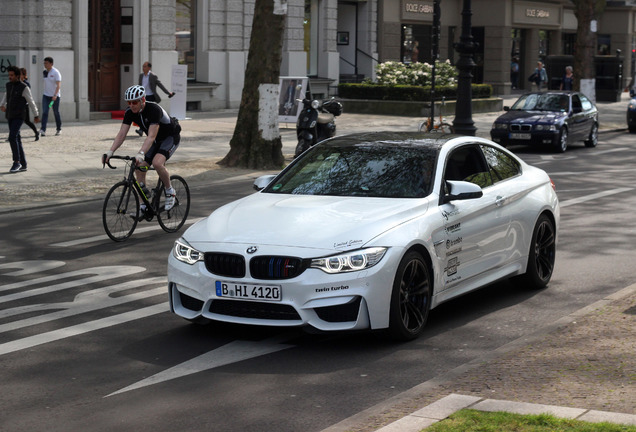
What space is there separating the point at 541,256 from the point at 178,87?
21.9 meters

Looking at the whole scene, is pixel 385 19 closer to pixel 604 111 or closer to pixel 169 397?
pixel 604 111

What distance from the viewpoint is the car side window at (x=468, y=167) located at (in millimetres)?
8938

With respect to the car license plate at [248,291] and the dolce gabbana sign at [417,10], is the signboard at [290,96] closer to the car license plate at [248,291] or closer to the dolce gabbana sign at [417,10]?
the dolce gabbana sign at [417,10]

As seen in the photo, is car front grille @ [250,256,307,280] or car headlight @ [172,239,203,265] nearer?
car front grille @ [250,256,307,280]

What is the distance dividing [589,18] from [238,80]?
11600 millimetres

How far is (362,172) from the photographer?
877 cm

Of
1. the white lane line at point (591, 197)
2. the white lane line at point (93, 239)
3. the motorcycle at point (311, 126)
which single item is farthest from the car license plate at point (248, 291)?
the motorcycle at point (311, 126)

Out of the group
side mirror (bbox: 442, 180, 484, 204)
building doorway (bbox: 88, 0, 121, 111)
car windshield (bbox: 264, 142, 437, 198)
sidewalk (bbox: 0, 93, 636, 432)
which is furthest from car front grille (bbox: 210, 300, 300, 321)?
building doorway (bbox: 88, 0, 121, 111)

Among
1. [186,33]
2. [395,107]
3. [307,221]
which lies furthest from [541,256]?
[186,33]

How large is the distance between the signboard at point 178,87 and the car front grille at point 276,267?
23.4 m

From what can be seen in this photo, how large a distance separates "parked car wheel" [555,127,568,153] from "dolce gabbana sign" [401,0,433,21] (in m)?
23.1

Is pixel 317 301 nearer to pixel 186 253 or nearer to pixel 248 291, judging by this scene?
pixel 248 291

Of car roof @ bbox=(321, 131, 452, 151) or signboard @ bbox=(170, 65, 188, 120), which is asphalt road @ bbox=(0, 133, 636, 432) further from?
signboard @ bbox=(170, 65, 188, 120)

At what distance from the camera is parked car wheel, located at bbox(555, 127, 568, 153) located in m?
26.1
